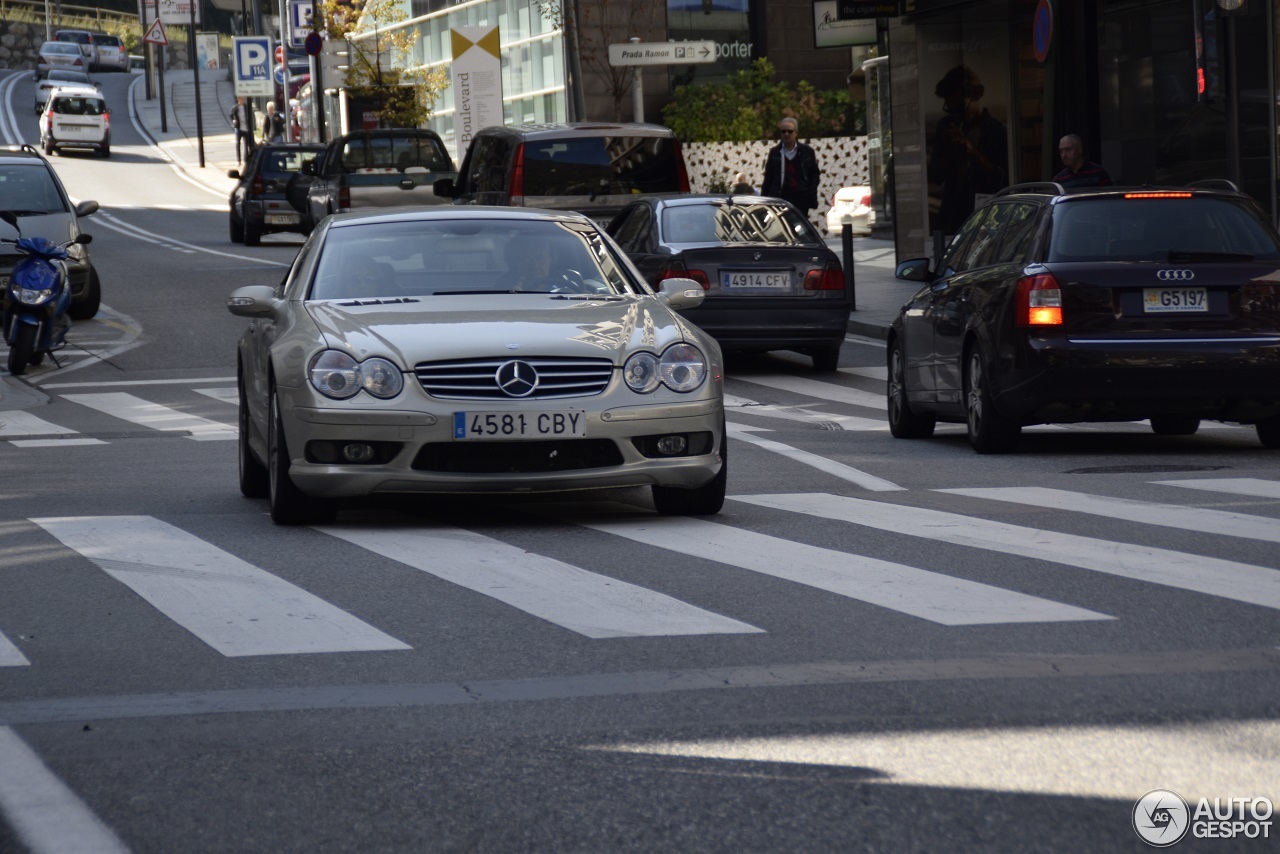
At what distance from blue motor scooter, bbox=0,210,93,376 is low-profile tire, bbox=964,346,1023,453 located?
989 cm

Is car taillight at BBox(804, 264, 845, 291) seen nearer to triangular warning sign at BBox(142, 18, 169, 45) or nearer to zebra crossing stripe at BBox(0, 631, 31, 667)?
zebra crossing stripe at BBox(0, 631, 31, 667)

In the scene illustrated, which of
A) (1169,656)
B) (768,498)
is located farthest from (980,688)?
(768,498)

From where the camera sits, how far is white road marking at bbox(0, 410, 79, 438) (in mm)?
14602

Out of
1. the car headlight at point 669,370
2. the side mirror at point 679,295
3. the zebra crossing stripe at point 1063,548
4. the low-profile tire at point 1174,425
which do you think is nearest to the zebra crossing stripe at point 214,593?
the car headlight at point 669,370

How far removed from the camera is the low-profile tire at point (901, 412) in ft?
43.2

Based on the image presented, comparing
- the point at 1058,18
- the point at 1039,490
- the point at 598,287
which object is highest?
the point at 1058,18

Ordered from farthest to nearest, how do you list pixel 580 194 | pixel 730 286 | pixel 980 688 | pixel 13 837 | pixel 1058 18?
pixel 1058 18, pixel 580 194, pixel 730 286, pixel 980 688, pixel 13 837

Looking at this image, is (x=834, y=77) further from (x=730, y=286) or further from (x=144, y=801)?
(x=144, y=801)

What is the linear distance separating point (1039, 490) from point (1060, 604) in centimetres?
334

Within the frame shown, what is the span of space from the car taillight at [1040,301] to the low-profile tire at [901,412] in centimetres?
184

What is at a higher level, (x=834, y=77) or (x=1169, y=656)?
(x=834, y=77)

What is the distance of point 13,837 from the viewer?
4262mm

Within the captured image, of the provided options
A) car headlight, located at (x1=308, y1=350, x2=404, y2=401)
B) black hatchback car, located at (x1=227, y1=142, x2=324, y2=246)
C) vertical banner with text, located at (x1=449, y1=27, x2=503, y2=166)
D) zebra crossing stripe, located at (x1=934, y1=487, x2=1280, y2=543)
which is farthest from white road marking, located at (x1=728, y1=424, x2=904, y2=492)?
black hatchback car, located at (x1=227, y1=142, x2=324, y2=246)

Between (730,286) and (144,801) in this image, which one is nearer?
(144,801)
